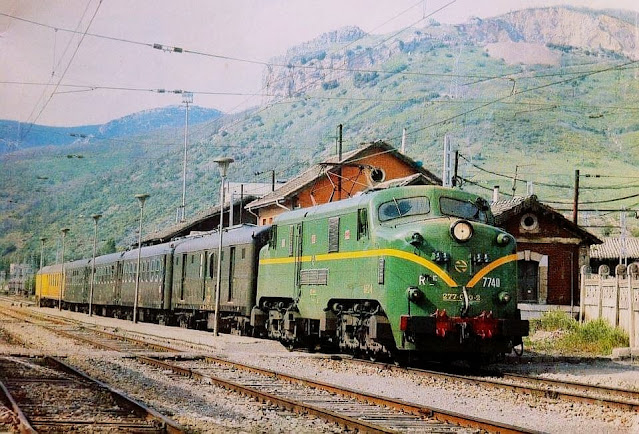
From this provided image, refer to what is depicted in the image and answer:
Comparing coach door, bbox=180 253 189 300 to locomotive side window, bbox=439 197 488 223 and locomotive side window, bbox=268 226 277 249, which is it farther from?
locomotive side window, bbox=439 197 488 223

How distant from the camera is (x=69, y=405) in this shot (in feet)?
39.0

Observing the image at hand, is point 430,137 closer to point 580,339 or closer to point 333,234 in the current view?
point 580,339

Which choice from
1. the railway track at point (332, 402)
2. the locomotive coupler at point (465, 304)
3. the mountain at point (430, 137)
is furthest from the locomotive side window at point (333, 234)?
the mountain at point (430, 137)

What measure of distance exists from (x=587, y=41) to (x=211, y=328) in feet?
243

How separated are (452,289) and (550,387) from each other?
8.95ft

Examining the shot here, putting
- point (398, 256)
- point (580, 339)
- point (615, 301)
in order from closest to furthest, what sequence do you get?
point (398, 256), point (580, 339), point (615, 301)

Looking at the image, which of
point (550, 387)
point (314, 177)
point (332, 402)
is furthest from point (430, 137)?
point (332, 402)

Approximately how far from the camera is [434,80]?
602 ft

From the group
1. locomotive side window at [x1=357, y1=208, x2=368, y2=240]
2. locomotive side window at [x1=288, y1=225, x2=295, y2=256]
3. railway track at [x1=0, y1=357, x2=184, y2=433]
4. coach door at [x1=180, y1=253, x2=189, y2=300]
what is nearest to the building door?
coach door at [x1=180, y1=253, x2=189, y2=300]

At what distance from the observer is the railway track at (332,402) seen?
1044 cm

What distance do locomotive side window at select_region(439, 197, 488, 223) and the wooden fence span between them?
21.1ft

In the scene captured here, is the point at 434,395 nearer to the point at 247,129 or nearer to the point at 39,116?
the point at 39,116

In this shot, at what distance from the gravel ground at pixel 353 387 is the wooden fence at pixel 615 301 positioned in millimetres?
3284

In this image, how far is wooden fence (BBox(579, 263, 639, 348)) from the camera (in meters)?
22.2
